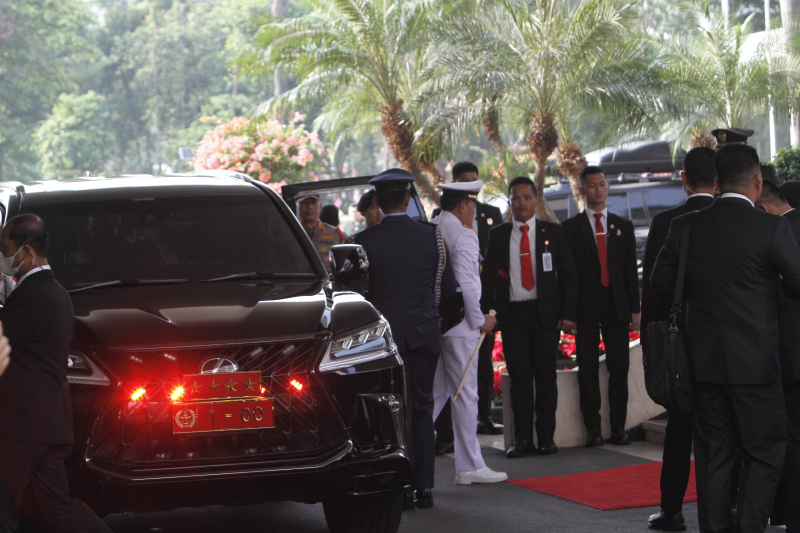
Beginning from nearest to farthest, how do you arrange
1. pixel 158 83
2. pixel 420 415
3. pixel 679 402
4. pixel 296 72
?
pixel 679 402, pixel 420 415, pixel 296 72, pixel 158 83

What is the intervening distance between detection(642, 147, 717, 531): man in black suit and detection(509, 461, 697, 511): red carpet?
56 centimetres

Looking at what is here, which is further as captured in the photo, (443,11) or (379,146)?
(379,146)

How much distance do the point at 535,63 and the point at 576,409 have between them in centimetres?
1180

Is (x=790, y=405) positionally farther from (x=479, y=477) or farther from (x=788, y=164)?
(x=788, y=164)

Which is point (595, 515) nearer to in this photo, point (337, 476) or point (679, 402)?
point (679, 402)

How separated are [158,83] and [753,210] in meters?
64.7

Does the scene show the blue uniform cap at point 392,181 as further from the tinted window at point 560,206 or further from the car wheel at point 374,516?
the tinted window at point 560,206

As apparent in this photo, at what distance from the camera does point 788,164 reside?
16.0 metres

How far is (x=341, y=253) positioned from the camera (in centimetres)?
605

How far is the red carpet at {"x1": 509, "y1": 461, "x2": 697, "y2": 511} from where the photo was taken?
670 centimetres

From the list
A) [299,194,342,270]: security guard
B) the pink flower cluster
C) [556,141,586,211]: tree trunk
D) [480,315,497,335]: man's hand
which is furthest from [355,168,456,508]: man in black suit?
the pink flower cluster

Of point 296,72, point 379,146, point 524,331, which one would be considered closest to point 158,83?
point 379,146

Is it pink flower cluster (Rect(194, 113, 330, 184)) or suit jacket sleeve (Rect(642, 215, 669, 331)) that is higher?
pink flower cluster (Rect(194, 113, 330, 184))

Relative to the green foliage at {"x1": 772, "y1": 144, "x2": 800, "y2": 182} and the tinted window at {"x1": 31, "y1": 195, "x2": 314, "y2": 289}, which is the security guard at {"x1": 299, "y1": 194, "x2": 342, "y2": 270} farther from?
the green foliage at {"x1": 772, "y1": 144, "x2": 800, "y2": 182}
